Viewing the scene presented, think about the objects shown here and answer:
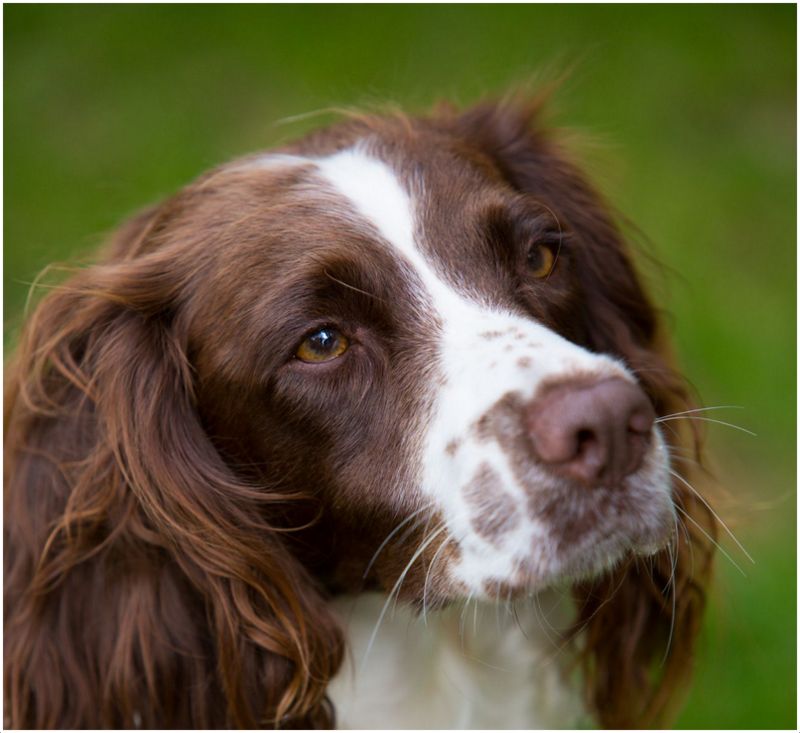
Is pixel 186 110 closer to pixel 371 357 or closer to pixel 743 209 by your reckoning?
pixel 743 209

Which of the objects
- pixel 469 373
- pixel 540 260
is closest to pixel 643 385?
pixel 540 260

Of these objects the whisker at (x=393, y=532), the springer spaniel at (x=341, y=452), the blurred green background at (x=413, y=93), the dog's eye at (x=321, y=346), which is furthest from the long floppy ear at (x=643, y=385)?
Answer: the blurred green background at (x=413, y=93)

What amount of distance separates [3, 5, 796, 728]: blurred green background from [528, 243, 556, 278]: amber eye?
317 centimetres

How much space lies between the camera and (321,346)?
240cm

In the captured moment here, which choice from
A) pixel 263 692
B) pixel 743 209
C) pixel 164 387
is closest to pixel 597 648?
pixel 263 692

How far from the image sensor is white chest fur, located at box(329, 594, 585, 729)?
2.76m

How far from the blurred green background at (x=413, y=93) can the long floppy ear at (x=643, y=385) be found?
275 centimetres

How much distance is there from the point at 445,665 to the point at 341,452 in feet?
2.54

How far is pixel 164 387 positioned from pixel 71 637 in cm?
73

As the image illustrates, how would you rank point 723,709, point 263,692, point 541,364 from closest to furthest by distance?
point 541,364 < point 263,692 < point 723,709

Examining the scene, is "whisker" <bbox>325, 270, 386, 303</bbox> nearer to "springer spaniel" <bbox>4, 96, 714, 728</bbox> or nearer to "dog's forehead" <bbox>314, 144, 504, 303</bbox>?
"springer spaniel" <bbox>4, 96, 714, 728</bbox>

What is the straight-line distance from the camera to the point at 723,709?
172 inches

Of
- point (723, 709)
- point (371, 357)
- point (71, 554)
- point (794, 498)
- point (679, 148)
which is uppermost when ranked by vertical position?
point (679, 148)

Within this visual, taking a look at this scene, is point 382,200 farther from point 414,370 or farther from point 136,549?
point 136,549
